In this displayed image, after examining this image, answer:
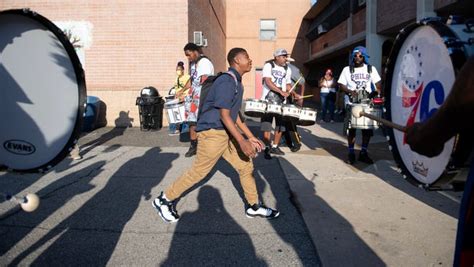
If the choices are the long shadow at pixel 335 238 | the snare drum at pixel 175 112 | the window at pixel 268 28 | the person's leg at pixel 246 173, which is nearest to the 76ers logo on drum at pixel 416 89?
the long shadow at pixel 335 238

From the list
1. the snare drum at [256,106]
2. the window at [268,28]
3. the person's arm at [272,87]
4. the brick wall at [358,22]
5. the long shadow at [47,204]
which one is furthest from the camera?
the window at [268,28]

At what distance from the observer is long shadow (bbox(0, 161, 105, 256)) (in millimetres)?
3518

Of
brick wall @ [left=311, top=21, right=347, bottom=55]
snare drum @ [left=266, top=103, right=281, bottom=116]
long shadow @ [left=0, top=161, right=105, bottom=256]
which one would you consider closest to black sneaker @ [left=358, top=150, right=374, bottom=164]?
snare drum @ [left=266, top=103, right=281, bottom=116]

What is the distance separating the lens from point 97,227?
373 centimetres

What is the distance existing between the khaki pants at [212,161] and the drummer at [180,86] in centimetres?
326

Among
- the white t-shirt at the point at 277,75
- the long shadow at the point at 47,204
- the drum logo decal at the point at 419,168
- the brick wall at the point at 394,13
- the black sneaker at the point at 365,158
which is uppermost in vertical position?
the brick wall at the point at 394,13

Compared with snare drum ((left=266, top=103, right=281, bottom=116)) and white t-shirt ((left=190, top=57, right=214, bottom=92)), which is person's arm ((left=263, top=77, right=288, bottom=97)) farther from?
white t-shirt ((left=190, top=57, right=214, bottom=92))

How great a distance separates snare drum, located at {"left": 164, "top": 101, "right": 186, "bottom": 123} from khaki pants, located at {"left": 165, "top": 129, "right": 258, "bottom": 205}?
3.50m

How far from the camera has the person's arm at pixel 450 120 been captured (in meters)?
1.09

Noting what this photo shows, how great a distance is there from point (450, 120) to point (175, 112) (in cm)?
647

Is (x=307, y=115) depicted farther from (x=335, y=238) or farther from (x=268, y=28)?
(x=268, y=28)

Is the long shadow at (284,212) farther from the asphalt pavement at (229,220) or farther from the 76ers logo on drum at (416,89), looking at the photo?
the 76ers logo on drum at (416,89)

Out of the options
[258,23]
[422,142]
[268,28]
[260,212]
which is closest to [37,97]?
[422,142]

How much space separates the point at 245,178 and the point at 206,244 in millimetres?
876
